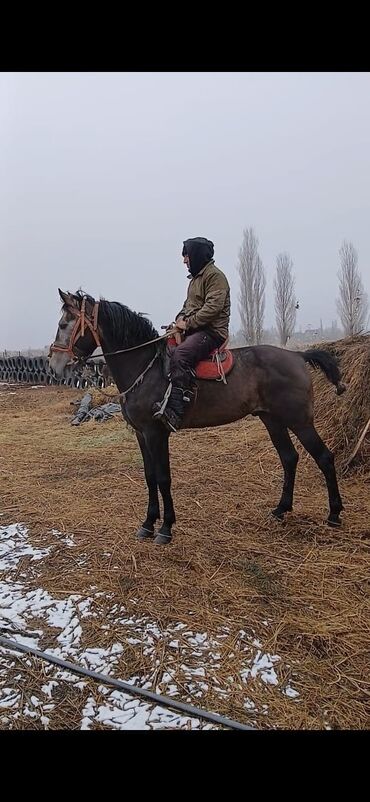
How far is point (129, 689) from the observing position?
236cm

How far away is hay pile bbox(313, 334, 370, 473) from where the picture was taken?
6312mm

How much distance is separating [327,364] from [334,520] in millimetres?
1535

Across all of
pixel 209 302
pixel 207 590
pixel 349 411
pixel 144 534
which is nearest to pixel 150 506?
pixel 144 534

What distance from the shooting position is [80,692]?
2.38 metres

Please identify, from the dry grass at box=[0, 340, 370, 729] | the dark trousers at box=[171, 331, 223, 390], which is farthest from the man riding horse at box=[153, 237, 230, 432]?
the dry grass at box=[0, 340, 370, 729]

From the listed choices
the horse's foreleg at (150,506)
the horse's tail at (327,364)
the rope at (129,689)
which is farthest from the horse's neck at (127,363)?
the rope at (129,689)

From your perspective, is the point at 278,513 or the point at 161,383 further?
the point at 278,513

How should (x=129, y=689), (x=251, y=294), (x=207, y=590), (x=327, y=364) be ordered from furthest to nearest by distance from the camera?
(x=251, y=294)
(x=327, y=364)
(x=207, y=590)
(x=129, y=689)

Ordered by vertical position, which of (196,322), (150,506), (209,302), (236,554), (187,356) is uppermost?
(209,302)

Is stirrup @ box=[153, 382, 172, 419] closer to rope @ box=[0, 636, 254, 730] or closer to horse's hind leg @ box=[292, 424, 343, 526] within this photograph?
horse's hind leg @ box=[292, 424, 343, 526]

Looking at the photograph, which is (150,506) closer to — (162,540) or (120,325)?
(162,540)

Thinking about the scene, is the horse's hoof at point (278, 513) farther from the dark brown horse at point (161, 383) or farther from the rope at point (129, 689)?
the rope at point (129, 689)

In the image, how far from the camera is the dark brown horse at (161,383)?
4.20 m

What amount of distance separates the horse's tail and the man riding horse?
96cm
